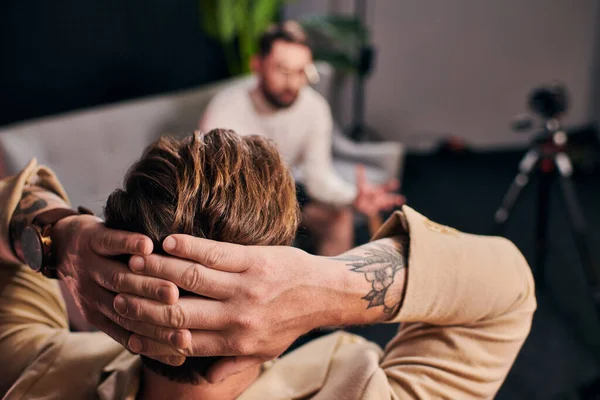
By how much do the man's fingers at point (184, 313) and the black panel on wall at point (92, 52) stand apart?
2.39 metres

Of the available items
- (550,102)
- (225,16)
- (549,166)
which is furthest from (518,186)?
(225,16)

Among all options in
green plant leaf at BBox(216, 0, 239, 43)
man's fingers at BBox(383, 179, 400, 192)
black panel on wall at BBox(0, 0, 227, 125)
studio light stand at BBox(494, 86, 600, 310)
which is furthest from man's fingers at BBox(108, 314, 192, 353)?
green plant leaf at BBox(216, 0, 239, 43)

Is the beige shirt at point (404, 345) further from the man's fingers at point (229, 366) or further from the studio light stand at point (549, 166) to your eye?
the studio light stand at point (549, 166)

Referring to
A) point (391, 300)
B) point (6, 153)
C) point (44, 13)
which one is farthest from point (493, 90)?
point (391, 300)

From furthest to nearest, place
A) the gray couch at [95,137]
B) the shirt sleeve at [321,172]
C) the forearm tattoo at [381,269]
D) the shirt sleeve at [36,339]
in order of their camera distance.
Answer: the shirt sleeve at [321,172], the gray couch at [95,137], the shirt sleeve at [36,339], the forearm tattoo at [381,269]

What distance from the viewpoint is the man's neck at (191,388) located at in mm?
817

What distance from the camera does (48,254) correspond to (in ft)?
2.88

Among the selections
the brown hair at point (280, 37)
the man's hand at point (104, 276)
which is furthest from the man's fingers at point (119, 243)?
the brown hair at point (280, 37)

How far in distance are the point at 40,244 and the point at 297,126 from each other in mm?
2053

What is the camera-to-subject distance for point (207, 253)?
683mm

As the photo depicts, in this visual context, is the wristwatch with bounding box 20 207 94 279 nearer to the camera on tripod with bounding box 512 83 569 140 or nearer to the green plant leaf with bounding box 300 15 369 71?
the camera on tripod with bounding box 512 83 569 140

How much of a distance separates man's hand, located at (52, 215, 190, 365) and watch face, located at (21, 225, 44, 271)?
0.02m

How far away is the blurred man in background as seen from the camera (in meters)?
2.70

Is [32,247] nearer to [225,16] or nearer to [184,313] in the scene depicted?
[184,313]
